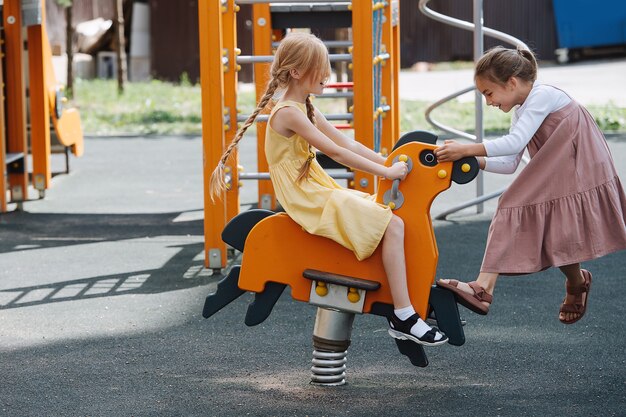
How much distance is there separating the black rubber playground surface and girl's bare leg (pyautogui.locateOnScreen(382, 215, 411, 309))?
0.37 m

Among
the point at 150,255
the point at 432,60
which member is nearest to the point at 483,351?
the point at 150,255

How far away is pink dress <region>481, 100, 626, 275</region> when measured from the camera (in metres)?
3.69

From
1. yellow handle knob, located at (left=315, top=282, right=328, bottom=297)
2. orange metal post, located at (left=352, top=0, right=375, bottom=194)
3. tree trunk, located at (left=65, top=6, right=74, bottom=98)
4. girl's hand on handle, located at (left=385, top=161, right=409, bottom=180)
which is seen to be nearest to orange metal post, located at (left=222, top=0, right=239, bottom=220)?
orange metal post, located at (left=352, top=0, right=375, bottom=194)

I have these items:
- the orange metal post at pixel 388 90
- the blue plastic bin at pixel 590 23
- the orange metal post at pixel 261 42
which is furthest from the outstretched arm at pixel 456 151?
the blue plastic bin at pixel 590 23

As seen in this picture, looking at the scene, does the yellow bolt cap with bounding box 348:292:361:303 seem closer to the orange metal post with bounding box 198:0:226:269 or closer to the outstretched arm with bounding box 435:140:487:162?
the outstretched arm with bounding box 435:140:487:162

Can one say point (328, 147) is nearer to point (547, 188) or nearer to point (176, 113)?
point (547, 188)

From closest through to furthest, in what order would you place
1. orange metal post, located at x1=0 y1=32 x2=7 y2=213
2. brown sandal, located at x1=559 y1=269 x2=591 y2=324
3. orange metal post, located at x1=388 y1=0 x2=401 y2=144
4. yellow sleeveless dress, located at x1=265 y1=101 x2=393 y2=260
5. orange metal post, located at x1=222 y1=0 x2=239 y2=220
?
yellow sleeveless dress, located at x1=265 y1=101 x2=393 y2=260 → brown sandal, located at x1=559 y1=269 x2=591 y2=324 → orange metal post, located at x1=222 y1=0 x2=239 y2=220 → orange metal post, located at x1=0 y1=32 x2=7 y2=213 → orange metal post, located at x1=388 y1=0 x2=401 y2=144

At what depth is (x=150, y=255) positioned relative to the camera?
6.48m

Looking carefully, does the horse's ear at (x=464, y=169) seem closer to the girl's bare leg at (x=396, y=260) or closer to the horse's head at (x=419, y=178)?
the horse's head at (x=419, y=178)

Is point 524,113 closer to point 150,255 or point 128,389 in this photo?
point 128,389

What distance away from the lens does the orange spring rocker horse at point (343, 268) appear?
363 centimetres

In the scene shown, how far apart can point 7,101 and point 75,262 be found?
8.47ft

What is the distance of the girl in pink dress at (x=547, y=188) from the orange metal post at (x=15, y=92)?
529 centimetres

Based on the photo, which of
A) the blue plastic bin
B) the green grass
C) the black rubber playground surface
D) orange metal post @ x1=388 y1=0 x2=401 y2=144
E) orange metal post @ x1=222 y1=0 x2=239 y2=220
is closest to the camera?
the black rubber playground surface
